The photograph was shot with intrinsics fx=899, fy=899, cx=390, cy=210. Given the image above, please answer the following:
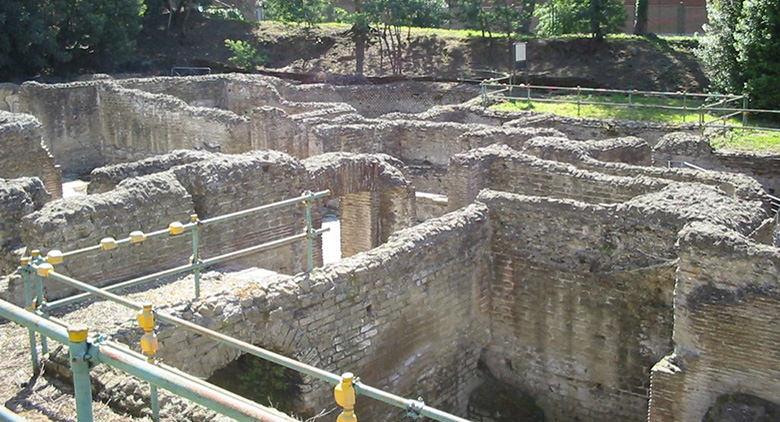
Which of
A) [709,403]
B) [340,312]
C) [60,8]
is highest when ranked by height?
[60,8]

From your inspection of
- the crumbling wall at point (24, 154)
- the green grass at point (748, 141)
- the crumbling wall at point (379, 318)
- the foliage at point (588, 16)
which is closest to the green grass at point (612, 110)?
the green grass at point (748, 141)

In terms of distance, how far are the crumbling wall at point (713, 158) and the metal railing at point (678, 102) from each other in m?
1.72

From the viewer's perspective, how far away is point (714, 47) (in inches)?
1057

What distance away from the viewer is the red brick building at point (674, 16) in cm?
4494

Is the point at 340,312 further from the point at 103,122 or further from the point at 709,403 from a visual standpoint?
the point at 103,122

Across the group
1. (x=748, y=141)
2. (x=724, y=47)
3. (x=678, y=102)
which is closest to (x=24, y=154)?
(x=748, y=141)

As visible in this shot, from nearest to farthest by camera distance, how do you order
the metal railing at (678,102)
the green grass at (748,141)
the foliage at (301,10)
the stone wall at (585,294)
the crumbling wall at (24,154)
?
1. the stone wall at (585,294)
2. the crumbling wall at (24,154)
3. the green grass at (748,141)
4. the metal railing at (678,102)
5. the foliage at (301,10)

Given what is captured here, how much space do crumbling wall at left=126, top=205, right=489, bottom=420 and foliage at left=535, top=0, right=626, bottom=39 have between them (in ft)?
79.6

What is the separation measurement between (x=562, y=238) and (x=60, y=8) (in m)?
28.2

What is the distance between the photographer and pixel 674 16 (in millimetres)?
45438

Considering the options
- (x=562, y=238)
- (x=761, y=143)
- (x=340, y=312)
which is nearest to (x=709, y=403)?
(x=562, y=238)

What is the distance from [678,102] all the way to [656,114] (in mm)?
2487

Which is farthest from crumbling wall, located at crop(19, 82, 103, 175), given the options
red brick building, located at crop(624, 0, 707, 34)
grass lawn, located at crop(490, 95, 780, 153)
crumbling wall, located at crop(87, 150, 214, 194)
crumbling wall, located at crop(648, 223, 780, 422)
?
red brick building, located at crop(624, 0, 707, 34)

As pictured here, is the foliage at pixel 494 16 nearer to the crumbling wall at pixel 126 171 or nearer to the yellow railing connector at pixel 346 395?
the crumbling wall at pixel 126 171
